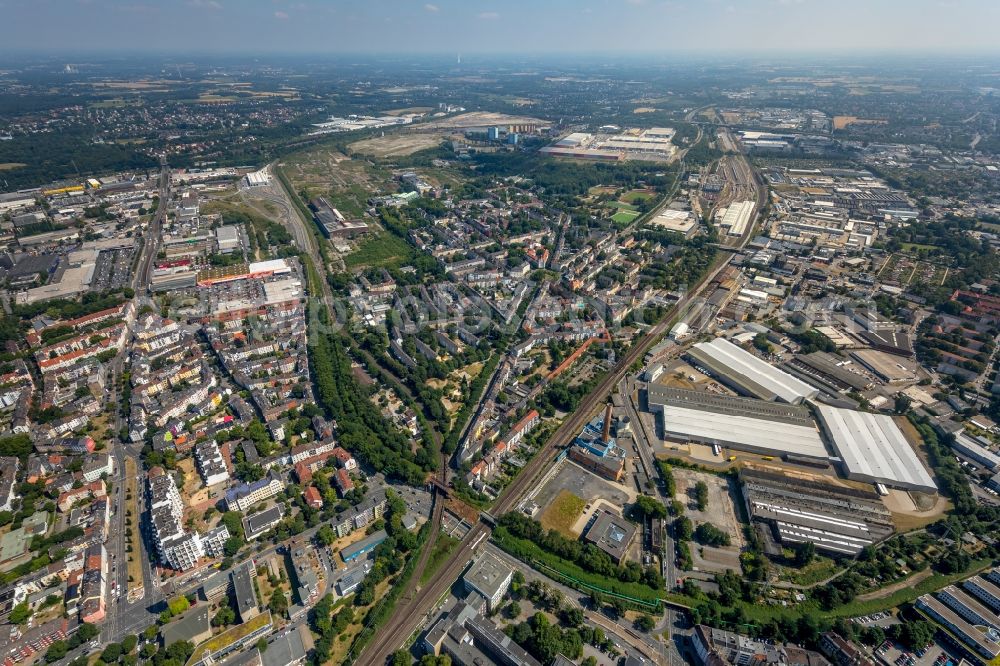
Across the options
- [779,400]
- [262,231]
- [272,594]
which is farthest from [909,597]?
[262,231]

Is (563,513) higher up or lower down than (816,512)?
lower down

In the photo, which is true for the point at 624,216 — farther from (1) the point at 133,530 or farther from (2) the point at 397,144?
(2) the point at 397,144

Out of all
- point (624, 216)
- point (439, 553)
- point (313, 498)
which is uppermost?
point (624, 216)

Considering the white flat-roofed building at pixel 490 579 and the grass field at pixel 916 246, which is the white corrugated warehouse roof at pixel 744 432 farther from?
the grass field at pixel 916 246

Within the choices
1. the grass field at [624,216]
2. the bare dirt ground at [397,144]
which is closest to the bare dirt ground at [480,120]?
the bare dirt ground at [397,144]

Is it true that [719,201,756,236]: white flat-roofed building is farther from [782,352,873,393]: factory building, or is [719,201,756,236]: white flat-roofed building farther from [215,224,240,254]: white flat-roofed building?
[215,224,240,254]: white flat-roofed building

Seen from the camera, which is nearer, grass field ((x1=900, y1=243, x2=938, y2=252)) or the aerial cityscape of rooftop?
the aerial cityscape of rooftop

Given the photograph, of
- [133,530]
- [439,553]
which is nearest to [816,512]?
[439,553]

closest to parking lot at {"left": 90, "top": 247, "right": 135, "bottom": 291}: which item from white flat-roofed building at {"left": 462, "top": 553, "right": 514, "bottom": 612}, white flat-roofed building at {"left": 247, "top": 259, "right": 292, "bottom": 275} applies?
white flat-roofed building at {"left": 247, "top": 259, "right": 292, "bottom": 275}
